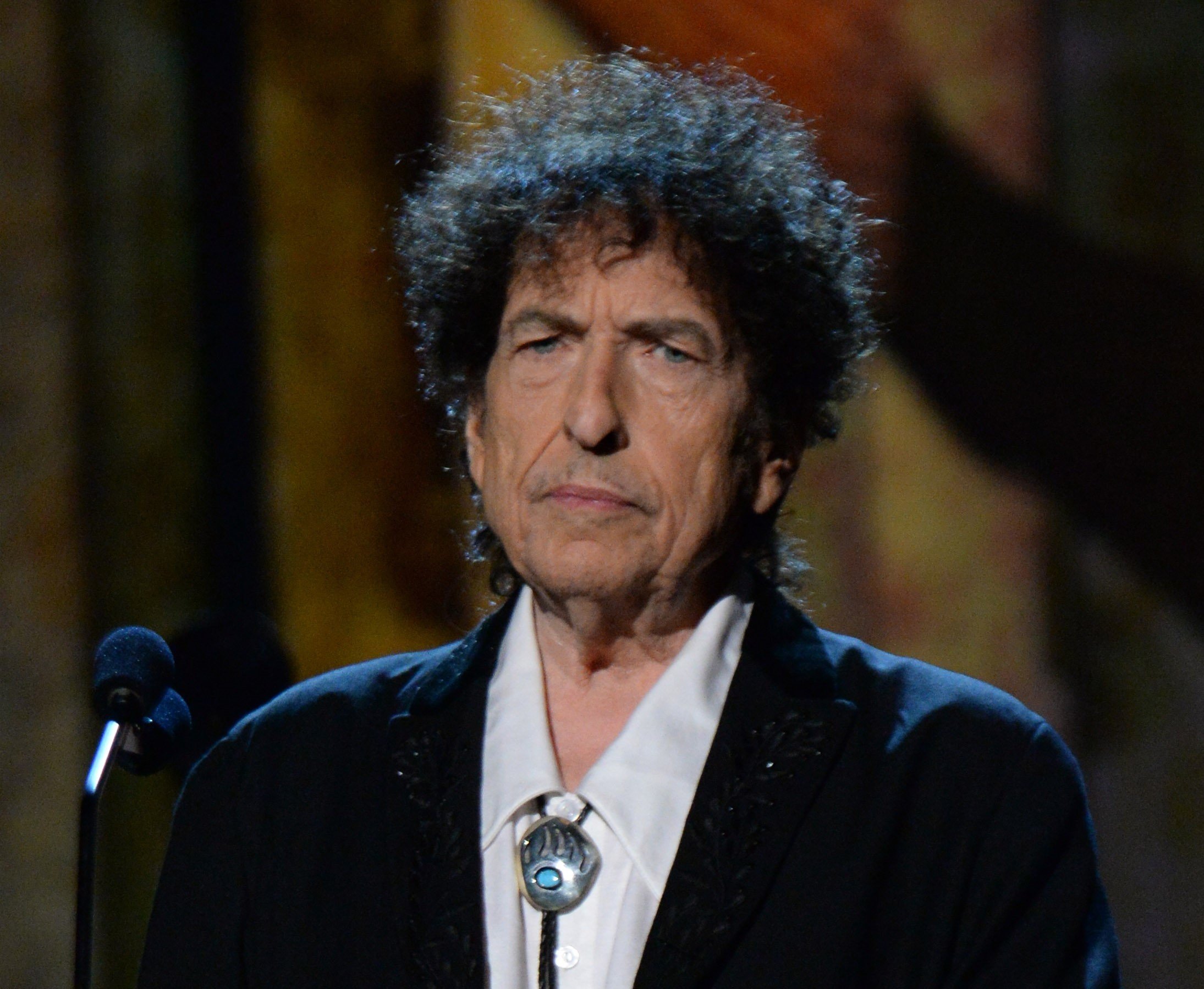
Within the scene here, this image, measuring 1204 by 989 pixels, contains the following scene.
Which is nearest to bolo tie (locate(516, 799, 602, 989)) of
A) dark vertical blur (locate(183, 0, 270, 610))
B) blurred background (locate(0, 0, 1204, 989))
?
blurred background (locate(0, 0, 1204, 989))

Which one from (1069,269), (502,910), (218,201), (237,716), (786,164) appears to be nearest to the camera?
(502,910)

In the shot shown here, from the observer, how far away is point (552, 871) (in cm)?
137

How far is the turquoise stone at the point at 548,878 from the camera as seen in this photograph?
136 cm

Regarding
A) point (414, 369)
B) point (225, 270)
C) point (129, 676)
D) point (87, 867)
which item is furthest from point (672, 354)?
point (225, 270)

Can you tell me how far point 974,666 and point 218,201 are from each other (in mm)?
1479

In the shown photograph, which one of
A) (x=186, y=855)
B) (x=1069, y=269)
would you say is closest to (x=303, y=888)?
(x=186, y=855)

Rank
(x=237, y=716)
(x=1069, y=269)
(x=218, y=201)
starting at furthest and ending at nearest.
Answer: (x=218, y=201)
(x=1069, y=269)
(x=237, y=716)

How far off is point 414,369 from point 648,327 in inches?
40.6

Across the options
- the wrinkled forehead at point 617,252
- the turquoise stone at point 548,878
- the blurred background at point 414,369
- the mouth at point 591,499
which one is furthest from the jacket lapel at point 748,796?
the blurred background at point 414,369

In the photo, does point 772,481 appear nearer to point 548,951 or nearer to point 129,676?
point 548,951

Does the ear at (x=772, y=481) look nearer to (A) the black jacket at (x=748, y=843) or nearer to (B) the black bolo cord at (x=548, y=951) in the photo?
(A) the black jacket at (x=748, y=843)

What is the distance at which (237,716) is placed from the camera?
1905 millimetres

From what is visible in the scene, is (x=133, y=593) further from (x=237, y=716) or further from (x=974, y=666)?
(x=974, y=666)

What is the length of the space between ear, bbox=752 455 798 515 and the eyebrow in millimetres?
157
